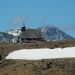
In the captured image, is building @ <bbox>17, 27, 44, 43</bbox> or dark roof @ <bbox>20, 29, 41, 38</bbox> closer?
building @ <bbox>17, 27, 44, 43</bbox>

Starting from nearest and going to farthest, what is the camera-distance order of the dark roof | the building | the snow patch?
the snow patch → the building → the dark roof

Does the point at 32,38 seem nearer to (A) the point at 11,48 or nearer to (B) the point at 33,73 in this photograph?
(A) the point at 11,48

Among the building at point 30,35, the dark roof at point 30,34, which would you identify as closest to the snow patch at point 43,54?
the building at point 30,35

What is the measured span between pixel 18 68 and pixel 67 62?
17.4 feet

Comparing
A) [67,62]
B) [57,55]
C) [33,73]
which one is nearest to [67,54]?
[57,55]

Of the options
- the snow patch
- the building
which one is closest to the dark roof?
the building

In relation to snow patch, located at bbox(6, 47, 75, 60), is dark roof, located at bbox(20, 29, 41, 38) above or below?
above

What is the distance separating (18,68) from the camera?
132 feet

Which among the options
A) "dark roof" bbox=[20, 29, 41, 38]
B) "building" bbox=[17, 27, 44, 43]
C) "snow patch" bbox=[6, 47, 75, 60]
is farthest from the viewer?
"dark roof" bbox=[20, 29, 41, 38]

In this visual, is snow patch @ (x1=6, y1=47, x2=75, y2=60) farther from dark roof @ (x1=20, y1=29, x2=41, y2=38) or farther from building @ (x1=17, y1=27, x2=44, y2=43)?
dark roof @ (x1=20, y1=29, x2=41, y2=38)

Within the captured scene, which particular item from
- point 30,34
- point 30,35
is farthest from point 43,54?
point 30,34

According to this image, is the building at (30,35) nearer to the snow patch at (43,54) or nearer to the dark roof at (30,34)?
the dark roof at (30,34)

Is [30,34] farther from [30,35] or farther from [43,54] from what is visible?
[43,54]

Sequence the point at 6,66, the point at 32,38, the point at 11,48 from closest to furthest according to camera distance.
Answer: the point at 6,66 < the point at 11,48 < the point at 32,38
